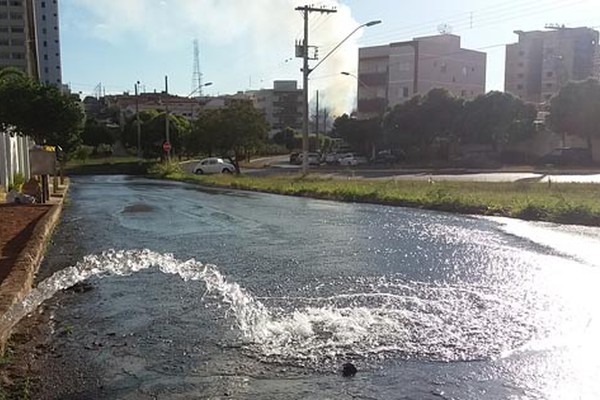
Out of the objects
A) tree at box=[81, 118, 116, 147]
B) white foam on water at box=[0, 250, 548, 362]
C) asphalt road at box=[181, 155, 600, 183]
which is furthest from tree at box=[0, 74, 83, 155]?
tree at box=[81, 118, 116, 147]

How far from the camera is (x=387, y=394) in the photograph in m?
5.20

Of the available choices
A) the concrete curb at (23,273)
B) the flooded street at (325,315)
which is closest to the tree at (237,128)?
the flooded street at (325,315)

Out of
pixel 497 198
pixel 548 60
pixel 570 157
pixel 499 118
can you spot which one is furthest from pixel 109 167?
pixel 548 60

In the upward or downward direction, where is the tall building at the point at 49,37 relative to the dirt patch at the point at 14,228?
upward

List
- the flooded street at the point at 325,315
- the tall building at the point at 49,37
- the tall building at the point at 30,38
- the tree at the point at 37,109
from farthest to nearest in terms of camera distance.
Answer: the tall building at the point at 49,37 < the tall building at the point at 30,38 < the tree at the point at 37,109 < the flooded street at the point at 325,315

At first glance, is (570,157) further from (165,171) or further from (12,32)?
(12,32)

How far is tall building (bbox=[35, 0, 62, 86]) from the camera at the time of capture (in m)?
113

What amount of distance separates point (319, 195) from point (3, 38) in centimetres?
6447

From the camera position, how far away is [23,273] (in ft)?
29.1

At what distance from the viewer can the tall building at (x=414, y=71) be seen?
8006 centimetres

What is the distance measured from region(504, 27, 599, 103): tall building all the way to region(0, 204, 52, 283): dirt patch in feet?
281

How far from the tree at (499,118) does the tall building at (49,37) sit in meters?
77.4

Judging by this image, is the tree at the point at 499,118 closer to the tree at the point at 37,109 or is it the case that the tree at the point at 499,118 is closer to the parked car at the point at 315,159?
the parked car at the point at 315,159

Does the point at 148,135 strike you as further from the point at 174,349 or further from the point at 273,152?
the point at 174,349
